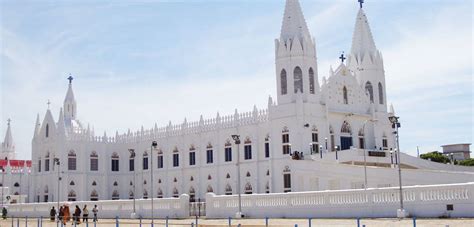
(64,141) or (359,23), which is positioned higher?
(359,23)

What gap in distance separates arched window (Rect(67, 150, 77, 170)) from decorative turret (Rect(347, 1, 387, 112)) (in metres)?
32.9

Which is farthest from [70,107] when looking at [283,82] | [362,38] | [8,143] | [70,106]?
[8,143]

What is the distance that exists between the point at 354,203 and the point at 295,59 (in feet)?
95.9

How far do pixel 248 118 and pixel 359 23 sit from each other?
51.4 ft

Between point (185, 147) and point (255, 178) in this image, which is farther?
point (185, 147)

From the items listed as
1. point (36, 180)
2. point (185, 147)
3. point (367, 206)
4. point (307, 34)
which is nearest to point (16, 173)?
point (36, 180)

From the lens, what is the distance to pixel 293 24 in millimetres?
61625

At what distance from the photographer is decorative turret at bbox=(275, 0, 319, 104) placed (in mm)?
→ 60375

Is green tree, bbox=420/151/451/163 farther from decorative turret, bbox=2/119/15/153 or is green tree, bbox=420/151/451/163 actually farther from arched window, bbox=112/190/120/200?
decorative turret, bbox=2/119/15/153

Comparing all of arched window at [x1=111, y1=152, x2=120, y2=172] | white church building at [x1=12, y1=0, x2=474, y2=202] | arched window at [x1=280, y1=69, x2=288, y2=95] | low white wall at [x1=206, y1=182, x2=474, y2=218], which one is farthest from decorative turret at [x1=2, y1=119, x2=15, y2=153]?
low white wall at [x1=206, y1=182, x2=474, y2=218]

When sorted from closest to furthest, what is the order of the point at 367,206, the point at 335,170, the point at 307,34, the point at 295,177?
the point at 367,206, the point at 335,170, the point at 295,177, the point at 307,34

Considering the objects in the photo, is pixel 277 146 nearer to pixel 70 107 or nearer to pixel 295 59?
pixel 295 59

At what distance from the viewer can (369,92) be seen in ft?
223

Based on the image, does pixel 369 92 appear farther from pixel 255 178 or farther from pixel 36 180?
pixel 36 180
